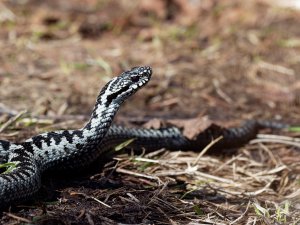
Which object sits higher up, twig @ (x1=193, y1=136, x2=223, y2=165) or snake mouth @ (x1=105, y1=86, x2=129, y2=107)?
snake mouth @ (x1=105, y1=86, x2=129, y2=107)

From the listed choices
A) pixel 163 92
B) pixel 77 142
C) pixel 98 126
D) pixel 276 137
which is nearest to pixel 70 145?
pixel 77 142

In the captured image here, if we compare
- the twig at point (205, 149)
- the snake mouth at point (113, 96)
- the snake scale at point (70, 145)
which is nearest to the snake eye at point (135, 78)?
the snake scale at point (70, 145)

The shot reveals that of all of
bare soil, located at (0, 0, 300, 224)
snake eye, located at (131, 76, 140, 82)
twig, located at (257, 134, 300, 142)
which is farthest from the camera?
twig, located at (257, 134, 300, 142)

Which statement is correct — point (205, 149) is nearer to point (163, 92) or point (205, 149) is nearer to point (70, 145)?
point (70, 145)

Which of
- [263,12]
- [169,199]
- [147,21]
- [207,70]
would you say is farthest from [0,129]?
[263,12]

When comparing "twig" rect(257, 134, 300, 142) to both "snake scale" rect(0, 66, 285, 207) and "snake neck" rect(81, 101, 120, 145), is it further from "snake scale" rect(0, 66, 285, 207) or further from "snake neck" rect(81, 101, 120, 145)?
"snake neck" rect(81, 101, 120, 145)

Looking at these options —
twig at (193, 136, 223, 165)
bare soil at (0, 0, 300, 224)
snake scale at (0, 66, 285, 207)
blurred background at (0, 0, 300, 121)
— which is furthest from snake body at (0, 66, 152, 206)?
blurred background at (0, 0, 300, 121)

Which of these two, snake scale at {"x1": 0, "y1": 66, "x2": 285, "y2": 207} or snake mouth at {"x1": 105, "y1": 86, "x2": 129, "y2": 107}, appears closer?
snake scale at {"x1": 0, "y1": 66, "x2": 285, "y2": 207}
